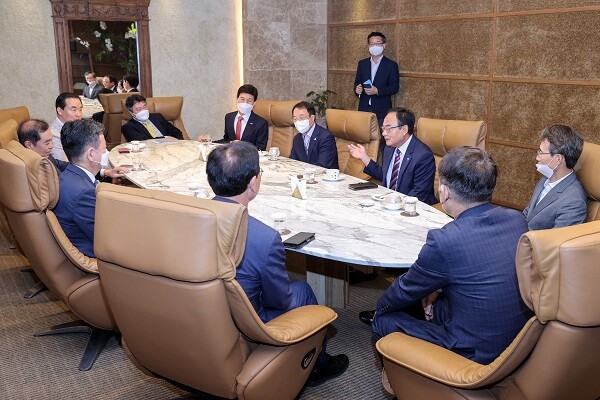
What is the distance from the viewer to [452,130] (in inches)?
158

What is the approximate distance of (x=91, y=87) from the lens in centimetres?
706

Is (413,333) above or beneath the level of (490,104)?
beneath

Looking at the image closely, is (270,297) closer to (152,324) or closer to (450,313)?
(152,324)

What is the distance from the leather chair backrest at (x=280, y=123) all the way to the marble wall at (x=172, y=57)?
213 centimetres

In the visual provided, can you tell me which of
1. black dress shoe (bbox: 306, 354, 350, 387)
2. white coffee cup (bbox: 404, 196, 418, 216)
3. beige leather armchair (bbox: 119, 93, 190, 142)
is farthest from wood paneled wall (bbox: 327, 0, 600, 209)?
black dress shoe (bbox: 306, 354, 350, 387)

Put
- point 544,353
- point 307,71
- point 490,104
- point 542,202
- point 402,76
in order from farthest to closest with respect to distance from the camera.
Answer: point 307,71 → point 402,76 → point 490,104 → point 542,202 → point 544,353

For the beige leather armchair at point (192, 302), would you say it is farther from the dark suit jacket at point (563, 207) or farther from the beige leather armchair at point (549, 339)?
the dark suit jacket at point (563, 207)

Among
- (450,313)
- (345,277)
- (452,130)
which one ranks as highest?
(452,130)

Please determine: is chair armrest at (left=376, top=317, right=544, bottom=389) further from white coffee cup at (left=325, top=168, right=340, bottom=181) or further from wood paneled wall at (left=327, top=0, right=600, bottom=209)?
wood paneled wall at (left=327, top=0, right=600, bottom=209)

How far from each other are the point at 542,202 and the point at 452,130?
1027mm

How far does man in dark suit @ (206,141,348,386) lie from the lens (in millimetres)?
2062

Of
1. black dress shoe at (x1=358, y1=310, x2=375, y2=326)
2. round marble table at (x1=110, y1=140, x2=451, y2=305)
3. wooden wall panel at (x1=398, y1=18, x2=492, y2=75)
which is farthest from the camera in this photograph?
wooden wall panel at (x1=398, y1=18, x2=492, y2=75)

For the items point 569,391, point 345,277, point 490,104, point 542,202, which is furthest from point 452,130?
point 569,391

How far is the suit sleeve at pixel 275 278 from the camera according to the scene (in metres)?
2.07
